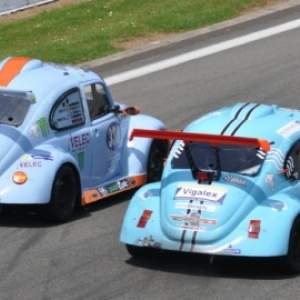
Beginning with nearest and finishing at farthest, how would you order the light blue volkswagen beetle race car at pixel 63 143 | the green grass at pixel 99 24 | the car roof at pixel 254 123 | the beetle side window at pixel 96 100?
1. the car roof at pixel 254 123
2. the light blue volkswagen beetle race car at pixel 63 143
3. the beetle side window at pixel 96 100
4. the green grass at pixel 99 24

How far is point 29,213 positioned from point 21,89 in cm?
140

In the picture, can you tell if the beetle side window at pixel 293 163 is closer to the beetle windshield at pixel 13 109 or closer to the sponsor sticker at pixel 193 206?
the sponsor sticker at pixel 193 206

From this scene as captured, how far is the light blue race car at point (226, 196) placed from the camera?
1031 cm

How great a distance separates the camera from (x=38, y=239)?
11.9 m

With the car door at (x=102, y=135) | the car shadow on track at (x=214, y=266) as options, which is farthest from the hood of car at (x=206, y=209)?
Answer: the car door at (x=102, y=135)

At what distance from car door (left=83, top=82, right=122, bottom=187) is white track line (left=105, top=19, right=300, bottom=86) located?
5.62m

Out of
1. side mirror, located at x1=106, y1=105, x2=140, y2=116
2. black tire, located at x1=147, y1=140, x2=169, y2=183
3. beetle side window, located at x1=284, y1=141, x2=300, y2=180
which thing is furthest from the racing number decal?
beetle side window, located at x1=284, y1=141, x2=300, y2=180

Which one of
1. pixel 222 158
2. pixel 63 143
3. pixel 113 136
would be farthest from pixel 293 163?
pixel 113 136

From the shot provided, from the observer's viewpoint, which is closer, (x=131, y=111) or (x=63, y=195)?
(x=63, y=195)

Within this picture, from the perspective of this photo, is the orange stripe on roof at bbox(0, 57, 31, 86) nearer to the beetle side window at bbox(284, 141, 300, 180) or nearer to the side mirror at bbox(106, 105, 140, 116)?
the side mirror at bbox(106, 105, 140, 116)

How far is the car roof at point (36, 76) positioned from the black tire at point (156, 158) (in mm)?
1208

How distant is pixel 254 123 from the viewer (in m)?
11.4

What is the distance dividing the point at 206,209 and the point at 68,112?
306cm

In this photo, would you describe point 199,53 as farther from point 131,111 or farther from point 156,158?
point 131,111
